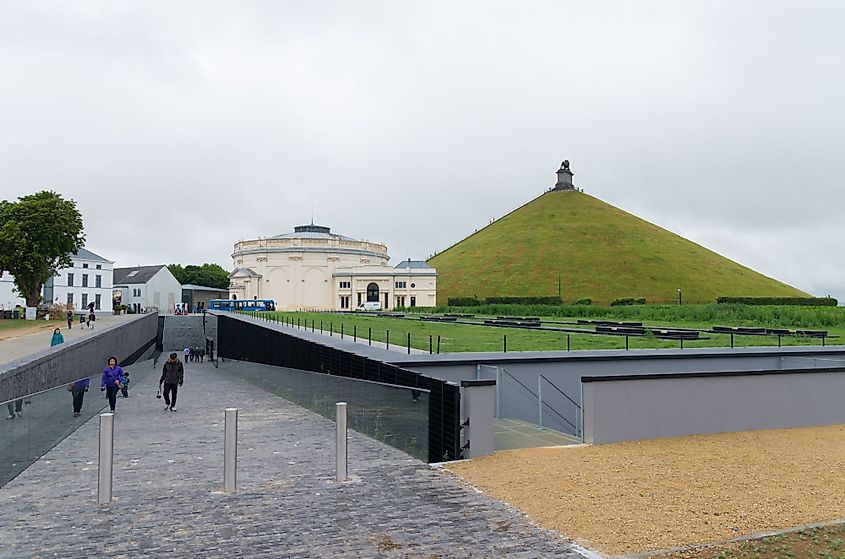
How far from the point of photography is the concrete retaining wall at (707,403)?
451 inches

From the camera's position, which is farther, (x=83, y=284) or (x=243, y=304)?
(x=243, y=304)

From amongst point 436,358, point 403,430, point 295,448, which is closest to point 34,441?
point 295,448

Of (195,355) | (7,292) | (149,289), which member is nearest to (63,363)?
(195,355)

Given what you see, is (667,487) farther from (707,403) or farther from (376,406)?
(376,406)

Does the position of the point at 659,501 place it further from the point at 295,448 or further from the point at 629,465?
the point at 295,448

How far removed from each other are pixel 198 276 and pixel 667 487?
137 meters

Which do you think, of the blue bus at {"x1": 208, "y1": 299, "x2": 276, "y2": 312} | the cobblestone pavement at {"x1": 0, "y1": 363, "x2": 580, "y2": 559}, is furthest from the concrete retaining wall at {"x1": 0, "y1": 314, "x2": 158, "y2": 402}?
the blue bus at {"x1": 208, "y1": 299, "x2": 276, "y2": 312}

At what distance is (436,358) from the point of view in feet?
52.9

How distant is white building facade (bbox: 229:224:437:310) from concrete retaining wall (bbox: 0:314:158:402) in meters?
64.5

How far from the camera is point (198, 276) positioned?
137125mm

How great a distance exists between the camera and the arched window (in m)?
102

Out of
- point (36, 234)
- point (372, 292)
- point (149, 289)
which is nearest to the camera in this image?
point (36, 234)

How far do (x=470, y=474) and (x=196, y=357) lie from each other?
4621cm

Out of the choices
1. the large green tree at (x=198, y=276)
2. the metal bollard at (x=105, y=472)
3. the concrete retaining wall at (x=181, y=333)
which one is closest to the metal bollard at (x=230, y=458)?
the metal bollard at (x=105, y=472)
